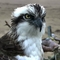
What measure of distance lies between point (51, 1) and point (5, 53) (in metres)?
6.75

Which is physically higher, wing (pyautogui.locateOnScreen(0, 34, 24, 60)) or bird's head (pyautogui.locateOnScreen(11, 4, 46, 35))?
bird's head (pyautogui.locateOnScreen(11, 4, 46, 35))

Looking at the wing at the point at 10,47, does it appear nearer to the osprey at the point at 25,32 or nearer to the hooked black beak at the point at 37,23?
the osprey at the point at 25,32

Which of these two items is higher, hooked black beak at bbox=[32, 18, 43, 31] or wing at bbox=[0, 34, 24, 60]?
hooked black beak at bbox=[32, 18, 43, 31]

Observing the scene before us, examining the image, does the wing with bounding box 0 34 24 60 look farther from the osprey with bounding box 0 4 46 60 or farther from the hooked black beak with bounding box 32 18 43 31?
the hooked black beak with bounding box 32 18 43 31

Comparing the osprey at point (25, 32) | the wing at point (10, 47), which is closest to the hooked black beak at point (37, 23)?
the osprey at point (25, 32)

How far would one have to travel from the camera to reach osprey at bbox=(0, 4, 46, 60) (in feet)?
11.3

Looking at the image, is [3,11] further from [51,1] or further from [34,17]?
[34,17]

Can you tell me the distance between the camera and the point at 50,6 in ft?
31.3

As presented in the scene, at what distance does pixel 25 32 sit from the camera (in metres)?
3.49

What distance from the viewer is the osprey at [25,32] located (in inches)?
135

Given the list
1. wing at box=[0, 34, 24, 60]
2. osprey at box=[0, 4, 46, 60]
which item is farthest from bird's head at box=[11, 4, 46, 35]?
wing at box=[0, 34, 24, 60]

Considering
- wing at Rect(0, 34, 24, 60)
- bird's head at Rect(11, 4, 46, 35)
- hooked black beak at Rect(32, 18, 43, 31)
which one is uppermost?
bird's head at Rect(11, 4, 46, 35)

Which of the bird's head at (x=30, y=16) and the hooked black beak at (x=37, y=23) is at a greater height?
the bird's head at (x=30, y=16)

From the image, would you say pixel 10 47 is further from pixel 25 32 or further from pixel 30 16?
pixel 30 16
